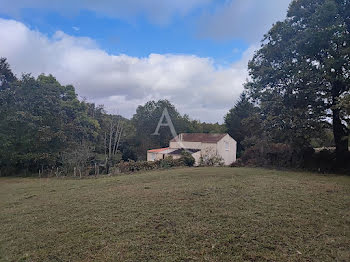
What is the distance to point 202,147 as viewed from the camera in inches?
927

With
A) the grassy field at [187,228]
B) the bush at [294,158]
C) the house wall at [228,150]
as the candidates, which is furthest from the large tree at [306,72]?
the house wall at [228,150]

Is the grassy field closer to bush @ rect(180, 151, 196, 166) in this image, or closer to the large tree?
the large tree

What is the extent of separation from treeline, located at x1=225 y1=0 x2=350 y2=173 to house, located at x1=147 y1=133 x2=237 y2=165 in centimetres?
932

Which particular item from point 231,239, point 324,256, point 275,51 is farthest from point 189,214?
point 275,51

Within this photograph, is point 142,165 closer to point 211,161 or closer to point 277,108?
point 211,161

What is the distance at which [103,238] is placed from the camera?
382cm

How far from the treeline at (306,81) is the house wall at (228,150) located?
985 cm

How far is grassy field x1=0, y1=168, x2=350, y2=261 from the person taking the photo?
3229 millimetres

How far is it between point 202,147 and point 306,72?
14.4 m

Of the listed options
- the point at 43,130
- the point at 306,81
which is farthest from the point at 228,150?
the point at 43,130

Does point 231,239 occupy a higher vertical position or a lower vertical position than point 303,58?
lower

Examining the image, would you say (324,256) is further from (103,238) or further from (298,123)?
(298,123)

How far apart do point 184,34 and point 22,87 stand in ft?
43.3

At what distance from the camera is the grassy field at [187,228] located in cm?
323
